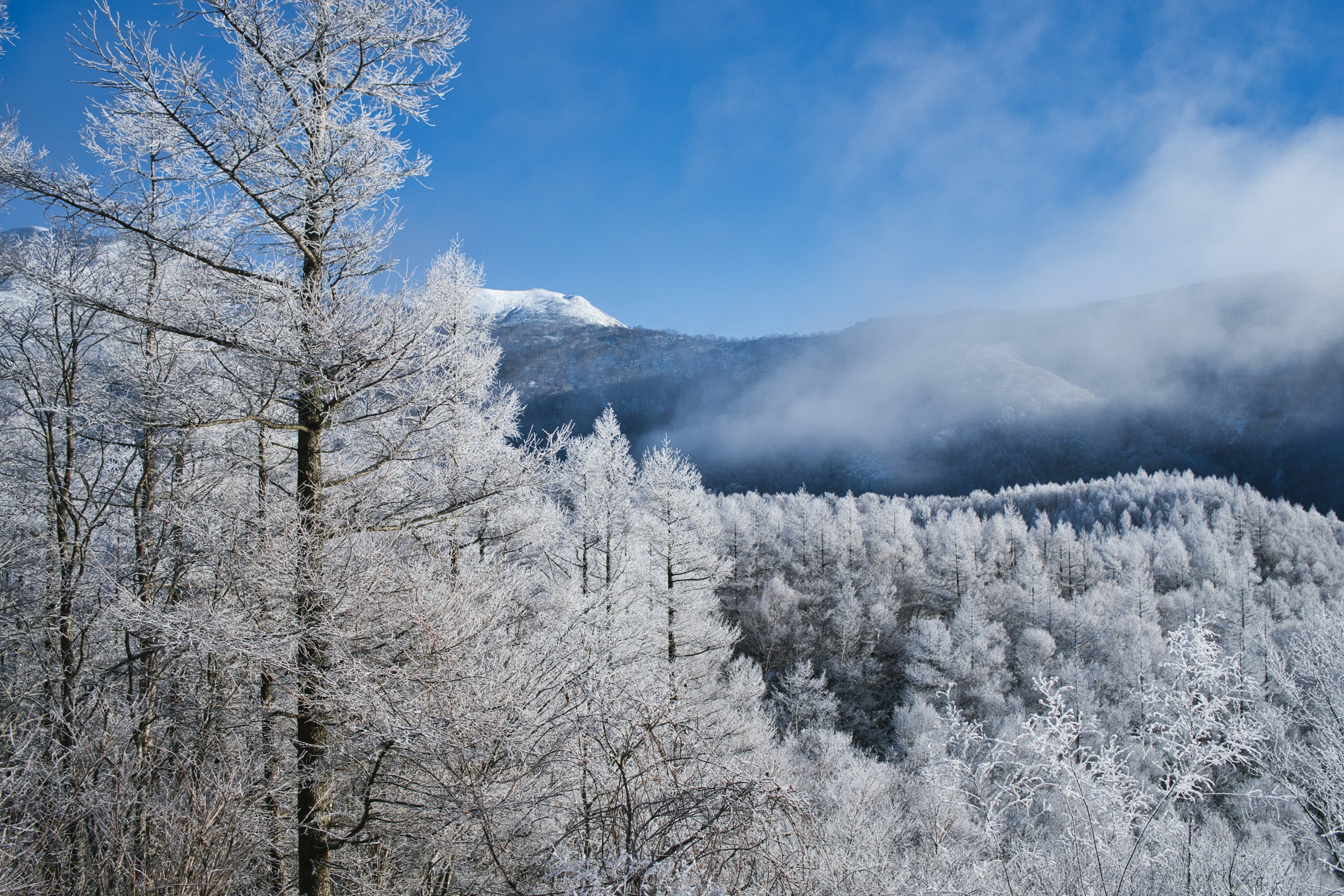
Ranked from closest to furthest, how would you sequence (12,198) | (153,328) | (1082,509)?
1. (12,198)
2. (153,328)
3. (1082,509)

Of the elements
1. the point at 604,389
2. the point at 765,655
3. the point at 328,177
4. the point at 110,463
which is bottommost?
the point at 765,655

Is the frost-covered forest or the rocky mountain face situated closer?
the frost-covered forest

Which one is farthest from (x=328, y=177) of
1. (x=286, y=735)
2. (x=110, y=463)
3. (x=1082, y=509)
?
(x=1082, y=509)

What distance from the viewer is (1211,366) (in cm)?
17000

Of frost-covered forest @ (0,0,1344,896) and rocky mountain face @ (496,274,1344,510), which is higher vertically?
rocky mountain face @ (496,274,1344,510)

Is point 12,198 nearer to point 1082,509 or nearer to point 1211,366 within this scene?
point 1082,509

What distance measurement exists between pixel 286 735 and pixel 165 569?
11.0 ft

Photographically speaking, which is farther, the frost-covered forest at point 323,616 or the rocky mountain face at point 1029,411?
the rocky mountain face at point 1029,411

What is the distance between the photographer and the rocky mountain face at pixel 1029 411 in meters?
130

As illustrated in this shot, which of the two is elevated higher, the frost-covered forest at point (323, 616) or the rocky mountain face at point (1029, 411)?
the rocky mountain face at point (1029, 411)

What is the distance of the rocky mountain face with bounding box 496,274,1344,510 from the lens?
426 ft

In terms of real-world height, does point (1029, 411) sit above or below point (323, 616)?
above

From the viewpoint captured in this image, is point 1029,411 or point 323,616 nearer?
point 323,616

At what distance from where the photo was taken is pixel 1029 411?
478 ft
